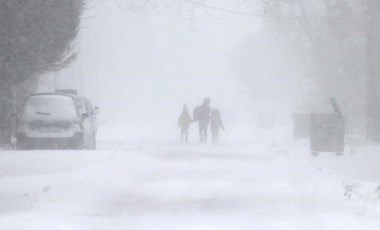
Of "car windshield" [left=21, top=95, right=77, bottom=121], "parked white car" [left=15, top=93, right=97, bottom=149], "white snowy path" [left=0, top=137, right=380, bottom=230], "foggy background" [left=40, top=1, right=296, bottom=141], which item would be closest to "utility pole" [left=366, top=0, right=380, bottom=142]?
"white snowy path" [left=0, top=137, right=380, bottom=230]

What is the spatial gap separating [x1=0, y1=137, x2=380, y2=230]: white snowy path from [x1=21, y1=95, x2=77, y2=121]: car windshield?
296cm

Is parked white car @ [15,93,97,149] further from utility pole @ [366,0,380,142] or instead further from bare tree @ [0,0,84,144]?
utility pole @ [366,0,380,142]

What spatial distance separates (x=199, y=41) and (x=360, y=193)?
503 ft

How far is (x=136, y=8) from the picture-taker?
2023cm

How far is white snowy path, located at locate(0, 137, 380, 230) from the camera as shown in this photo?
10609 mm

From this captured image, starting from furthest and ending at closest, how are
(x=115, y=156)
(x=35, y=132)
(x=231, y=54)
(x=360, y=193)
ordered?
(x=231, y=54) < (x=35, y=132) < (x=115, y=156) < (x=360, y=193)

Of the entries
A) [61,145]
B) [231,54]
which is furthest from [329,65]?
[231,54]

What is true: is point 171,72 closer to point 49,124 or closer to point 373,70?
point 373,70

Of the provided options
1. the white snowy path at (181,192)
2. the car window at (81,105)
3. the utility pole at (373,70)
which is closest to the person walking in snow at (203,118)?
the utility pole at (373,70)

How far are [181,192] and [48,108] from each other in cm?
1022

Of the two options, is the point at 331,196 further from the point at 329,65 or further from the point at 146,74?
the point at 146,74

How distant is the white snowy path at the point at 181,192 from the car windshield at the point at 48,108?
296 centimetres

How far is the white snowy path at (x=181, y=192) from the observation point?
10609 mm

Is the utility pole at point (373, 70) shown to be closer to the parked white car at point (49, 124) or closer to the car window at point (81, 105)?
the car window at point (81, 105)
